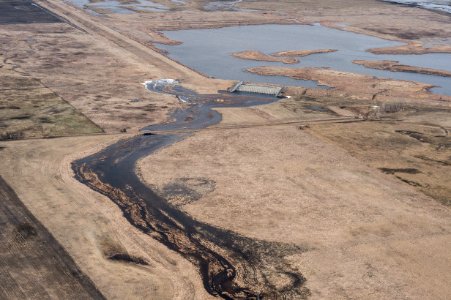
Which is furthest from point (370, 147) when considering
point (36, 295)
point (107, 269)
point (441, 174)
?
point (36, 295)

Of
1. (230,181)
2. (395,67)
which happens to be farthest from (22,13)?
(230,181)

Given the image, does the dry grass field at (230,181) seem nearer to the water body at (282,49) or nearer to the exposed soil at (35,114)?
the exposed soil at (35,114)

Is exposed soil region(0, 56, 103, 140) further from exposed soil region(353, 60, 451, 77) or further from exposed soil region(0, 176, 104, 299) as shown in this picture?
exposed soil region(353, 60, 451, 77)

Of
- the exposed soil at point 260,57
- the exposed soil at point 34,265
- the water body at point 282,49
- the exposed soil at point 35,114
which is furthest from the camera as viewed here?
the exposed soil at point 260,57

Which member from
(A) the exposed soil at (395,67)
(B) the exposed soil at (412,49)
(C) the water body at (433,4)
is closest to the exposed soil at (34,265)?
(A) the exposed soil at (395,67)

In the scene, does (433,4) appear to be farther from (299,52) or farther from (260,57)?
(260,57)

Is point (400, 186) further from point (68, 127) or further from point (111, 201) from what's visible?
point (68, 127)
